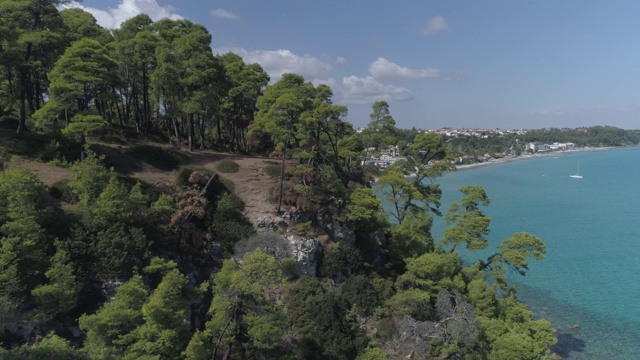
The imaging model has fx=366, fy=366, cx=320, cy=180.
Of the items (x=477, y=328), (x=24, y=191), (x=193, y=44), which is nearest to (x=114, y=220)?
(x=24, y=191)

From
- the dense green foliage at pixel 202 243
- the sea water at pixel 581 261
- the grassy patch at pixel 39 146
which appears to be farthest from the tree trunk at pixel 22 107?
the sea water at pixel 581 261

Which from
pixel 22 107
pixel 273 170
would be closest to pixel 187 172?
pixel 273 170

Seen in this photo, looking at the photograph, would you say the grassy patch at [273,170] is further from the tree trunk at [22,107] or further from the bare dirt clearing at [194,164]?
the tree trunk at [22,107]

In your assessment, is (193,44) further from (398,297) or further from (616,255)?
(616,255)

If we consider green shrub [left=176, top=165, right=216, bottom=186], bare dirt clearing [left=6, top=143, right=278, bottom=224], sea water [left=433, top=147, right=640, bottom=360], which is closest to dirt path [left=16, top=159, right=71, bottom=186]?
bare dirt clearing [left=6, top=143, right=278, bottom=224]

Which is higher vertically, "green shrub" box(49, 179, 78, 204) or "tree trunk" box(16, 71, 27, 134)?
"tree trunk" box(16, 71, 27, 134)

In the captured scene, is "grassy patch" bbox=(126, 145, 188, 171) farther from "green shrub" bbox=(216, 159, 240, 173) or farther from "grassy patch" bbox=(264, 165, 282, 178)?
"grassy patch" bbox=(264, 165, 282, 178)
